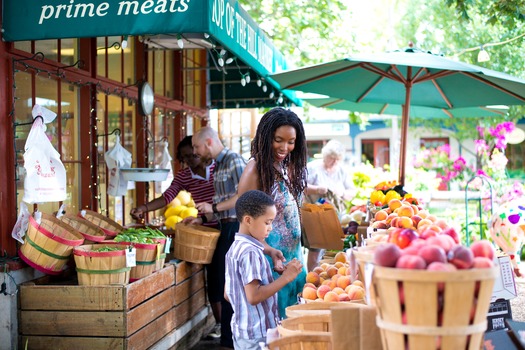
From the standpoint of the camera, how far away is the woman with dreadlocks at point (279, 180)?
4.30m

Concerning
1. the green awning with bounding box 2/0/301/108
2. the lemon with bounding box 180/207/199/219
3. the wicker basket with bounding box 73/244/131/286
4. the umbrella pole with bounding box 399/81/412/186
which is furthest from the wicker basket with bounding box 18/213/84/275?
the umbrella pole with bounding box 399/81/412/186

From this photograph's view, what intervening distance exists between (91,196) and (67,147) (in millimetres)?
596

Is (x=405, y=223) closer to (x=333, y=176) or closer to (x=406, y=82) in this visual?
(x=406, y=82)

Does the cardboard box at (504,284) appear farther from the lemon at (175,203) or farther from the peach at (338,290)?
the lemon at (175,203)

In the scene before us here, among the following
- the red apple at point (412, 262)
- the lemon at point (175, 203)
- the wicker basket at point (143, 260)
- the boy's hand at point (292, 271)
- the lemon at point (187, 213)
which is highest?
the red apple at point (412, 262)

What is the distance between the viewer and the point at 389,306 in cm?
183

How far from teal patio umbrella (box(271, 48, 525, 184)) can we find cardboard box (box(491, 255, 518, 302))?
256 cm

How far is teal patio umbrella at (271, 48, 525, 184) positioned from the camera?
614cm

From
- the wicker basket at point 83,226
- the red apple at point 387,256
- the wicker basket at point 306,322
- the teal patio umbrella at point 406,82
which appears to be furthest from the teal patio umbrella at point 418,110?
the red apple at point 387,256

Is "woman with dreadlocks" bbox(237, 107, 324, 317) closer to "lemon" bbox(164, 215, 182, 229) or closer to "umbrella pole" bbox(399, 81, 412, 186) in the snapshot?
"umbrella pole" bbox(399, 81, 412, 186)

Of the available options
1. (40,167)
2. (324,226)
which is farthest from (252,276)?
(324,226)

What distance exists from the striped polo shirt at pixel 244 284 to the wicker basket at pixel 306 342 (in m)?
0.97

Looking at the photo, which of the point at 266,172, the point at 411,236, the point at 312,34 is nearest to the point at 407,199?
the point at 266,172

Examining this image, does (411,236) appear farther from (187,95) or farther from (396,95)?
(187,95)
